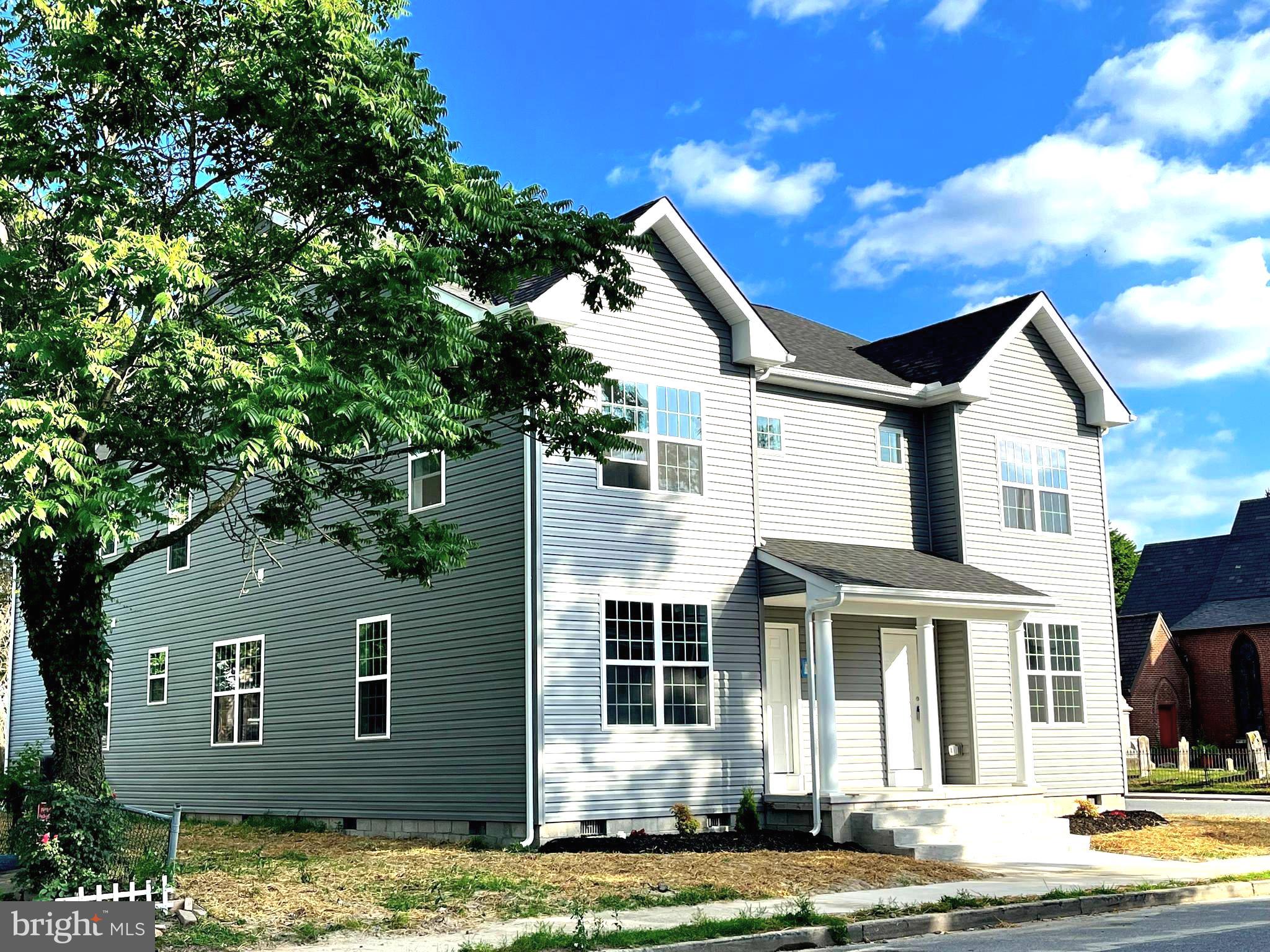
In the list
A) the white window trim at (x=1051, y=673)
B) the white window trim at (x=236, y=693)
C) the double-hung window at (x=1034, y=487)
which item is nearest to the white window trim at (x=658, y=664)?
the white window trim at (x=1051, y=673)

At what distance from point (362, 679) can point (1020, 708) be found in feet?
34.4

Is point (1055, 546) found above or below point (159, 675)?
above

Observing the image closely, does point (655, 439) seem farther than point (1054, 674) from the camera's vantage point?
No

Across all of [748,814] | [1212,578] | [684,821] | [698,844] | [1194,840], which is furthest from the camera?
[1212,578]

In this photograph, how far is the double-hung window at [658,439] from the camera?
18.2 m

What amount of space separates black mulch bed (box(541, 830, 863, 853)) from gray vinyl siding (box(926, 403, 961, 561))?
662cm

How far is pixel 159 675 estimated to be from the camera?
25.0m

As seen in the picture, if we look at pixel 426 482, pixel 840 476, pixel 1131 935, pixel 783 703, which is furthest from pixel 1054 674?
pixel 1131 935

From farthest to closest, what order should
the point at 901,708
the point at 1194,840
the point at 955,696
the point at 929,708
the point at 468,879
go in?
the point at 955,696
the point at 901,708
the point at 929,708
the point at 1194,840
the point at 468,879

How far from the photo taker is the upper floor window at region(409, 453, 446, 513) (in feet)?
62.6

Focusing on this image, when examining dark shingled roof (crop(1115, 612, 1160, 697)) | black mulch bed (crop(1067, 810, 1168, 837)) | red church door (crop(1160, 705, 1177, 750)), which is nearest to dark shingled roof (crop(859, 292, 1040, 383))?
black mulch bed (crop(1067, 810, 1168, 837))

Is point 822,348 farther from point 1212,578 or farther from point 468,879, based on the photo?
point 1212,578

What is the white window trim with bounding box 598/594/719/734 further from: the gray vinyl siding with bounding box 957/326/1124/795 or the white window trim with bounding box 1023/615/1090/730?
the white window trim with bounding box 1023/615/1090/730

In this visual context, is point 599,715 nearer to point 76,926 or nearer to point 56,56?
point 76,926
